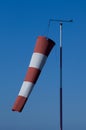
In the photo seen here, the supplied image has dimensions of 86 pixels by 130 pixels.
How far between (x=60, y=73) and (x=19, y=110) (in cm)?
196

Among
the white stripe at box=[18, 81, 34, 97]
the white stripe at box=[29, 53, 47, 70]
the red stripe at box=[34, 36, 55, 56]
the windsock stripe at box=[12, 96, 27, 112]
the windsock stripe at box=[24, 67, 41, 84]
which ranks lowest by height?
the windsock stripe at box=[12, 96, 27, 112]

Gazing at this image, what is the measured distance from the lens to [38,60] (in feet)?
37.1

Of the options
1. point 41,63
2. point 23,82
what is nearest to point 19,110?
point 23,82

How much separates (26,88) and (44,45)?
1713mm

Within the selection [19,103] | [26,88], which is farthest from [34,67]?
[19,103]

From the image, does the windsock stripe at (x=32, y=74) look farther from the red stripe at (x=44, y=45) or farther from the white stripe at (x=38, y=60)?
the red stripe at (x=44, y=45)

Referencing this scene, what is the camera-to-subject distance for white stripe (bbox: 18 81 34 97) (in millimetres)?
11523

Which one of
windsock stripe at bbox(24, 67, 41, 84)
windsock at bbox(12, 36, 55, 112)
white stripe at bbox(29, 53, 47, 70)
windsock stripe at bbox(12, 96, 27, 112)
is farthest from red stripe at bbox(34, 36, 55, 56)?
windsock stripe at bbox(12, 96, 27, 112)

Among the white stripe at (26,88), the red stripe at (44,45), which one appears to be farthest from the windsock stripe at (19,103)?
the red stripe at (44,45)

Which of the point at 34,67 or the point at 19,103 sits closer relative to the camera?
the point at 34,67

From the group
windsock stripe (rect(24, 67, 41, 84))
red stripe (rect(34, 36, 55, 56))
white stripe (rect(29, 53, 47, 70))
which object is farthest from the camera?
windsock stripe (rect(24, 67, 41, 84))

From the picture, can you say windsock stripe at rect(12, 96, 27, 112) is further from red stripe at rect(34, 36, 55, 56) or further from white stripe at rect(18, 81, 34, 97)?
red stripe at rect(34, 36, 55, 56)

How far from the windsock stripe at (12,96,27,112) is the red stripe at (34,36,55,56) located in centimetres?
182

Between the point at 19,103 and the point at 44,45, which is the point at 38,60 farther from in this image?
the point at 19,103
